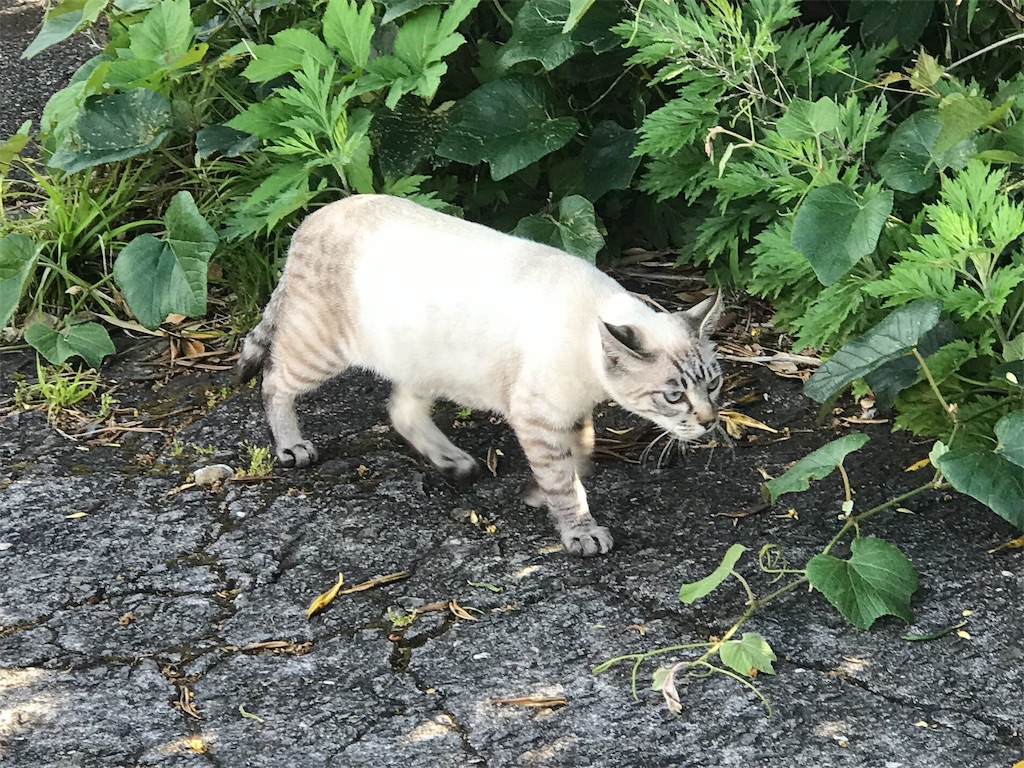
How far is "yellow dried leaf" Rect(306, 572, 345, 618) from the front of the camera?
9.36 ft

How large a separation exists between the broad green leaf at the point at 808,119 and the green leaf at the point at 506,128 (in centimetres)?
95

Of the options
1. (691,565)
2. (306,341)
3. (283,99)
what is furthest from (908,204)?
(283,99)

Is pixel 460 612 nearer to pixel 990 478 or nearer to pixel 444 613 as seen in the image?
pixel 444 613

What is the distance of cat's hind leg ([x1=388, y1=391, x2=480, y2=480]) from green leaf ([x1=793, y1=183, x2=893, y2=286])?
119 centimetres

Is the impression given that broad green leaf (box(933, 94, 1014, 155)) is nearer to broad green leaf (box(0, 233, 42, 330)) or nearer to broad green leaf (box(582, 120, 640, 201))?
broad green leaf (box(582, 120, 640, 201))

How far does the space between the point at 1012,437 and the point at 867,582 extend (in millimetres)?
478

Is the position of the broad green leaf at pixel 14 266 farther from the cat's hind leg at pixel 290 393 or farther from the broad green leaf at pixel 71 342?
the cat's hind leg at pixel 290 393

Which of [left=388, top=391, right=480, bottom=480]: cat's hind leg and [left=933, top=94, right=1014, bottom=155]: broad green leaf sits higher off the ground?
[left=933, top=94, right=1014, bottom=155]: broad green leaf

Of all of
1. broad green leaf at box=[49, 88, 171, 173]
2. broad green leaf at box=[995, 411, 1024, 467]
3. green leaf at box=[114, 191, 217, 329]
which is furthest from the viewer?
broad green leaf at box=[49, 88, 171, 173]

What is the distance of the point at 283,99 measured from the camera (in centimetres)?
395

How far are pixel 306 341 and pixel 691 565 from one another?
1.38m

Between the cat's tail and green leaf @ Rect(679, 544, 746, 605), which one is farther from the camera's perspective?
the cat's tail

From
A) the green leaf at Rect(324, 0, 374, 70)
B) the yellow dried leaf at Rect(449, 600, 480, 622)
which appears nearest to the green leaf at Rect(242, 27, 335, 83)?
the green leaf at Rect(324, 0, 374, 70)

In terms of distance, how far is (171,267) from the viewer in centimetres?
400
